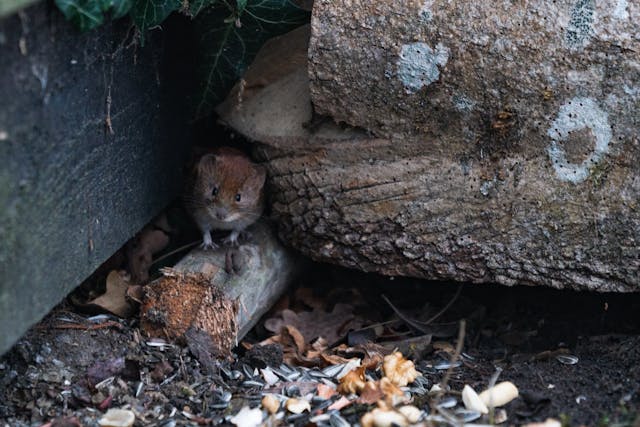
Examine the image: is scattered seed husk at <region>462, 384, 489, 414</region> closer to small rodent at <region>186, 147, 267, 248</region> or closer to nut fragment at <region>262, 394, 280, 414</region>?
nut fragment at <region>262, 394, 280, 414</region>

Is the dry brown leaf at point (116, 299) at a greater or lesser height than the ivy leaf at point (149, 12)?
lesser

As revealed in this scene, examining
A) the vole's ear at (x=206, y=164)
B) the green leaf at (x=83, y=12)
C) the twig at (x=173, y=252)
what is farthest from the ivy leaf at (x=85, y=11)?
the twig at (x=173, y=252)

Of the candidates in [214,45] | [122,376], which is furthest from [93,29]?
[122,376]

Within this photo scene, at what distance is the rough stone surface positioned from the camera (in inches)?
111

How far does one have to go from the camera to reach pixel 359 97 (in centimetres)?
381

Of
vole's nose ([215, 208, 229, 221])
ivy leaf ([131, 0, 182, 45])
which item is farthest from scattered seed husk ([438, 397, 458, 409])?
ivy leaf ([131, 0, 182, 45])

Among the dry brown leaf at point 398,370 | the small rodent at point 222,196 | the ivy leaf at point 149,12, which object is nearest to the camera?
the ivy leaf at point 149,12

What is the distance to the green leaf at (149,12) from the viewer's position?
3492mm

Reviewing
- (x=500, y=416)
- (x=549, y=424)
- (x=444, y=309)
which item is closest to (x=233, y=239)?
(x=444, y=309)

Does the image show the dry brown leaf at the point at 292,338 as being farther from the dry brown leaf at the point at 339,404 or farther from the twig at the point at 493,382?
the twig at the point at 493,382

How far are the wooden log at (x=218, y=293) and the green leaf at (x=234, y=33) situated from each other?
2.72ft

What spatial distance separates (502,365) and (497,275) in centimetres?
41

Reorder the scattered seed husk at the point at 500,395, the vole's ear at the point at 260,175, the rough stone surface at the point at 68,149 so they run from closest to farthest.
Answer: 1. the rough stone surface at the point at 68,149
2. the scattered seed husk at the point at 500,395
3. the vole's ear at the point at 260,175

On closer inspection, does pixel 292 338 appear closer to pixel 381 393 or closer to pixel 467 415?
pixel 381 393
